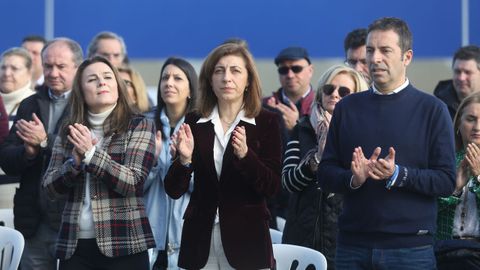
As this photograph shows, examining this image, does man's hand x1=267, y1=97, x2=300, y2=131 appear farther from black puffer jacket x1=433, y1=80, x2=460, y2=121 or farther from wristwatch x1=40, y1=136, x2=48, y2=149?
wristwatch x1=40, y1=136, x2=48, y2=149

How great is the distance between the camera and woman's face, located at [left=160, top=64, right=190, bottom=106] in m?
6.76

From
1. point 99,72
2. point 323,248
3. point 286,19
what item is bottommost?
point 323,248

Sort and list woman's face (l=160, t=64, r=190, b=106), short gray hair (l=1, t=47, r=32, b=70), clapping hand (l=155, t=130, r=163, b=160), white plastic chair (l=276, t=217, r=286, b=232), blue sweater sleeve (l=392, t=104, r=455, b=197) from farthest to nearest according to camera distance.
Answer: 1. short gray hair (l=1, t=47, r=32, b=70)
2. white plastic chair (l=276, t=217, r=286, b=232)
3. woman's face (l=160, t=64, r=190, b=106)
4. clapping hand (l=155, t=130, r=163, b=160)
5. blue sweater sleeve (l=392, t=104, r=455, b=197)

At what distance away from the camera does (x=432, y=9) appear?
39.2ft

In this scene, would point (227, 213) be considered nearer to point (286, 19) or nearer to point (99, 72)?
point (99, 72)

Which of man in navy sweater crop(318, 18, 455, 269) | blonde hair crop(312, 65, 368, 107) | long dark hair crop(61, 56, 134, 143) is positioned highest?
blonde hair crop(312, 65, 368, 107)

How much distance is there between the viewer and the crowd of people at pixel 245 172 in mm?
4797

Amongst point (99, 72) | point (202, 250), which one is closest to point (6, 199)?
point (99, 72)

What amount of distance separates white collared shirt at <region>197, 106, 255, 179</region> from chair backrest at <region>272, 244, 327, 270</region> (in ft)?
1.94

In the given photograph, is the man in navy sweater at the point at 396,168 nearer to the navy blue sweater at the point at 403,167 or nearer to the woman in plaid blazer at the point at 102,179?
the navy blue sweater at the point at 403,167

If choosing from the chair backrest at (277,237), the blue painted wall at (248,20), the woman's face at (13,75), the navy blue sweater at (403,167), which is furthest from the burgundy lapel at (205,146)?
the blue painted wall at (248,20)

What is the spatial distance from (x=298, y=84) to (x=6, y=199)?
2388 millimetres

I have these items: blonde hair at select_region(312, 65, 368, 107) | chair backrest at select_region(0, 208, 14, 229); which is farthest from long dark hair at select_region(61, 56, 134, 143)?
chair backrest at select_region(0, 208, 14, 229)

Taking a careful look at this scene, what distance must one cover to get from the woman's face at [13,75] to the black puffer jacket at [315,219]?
3.39 m
